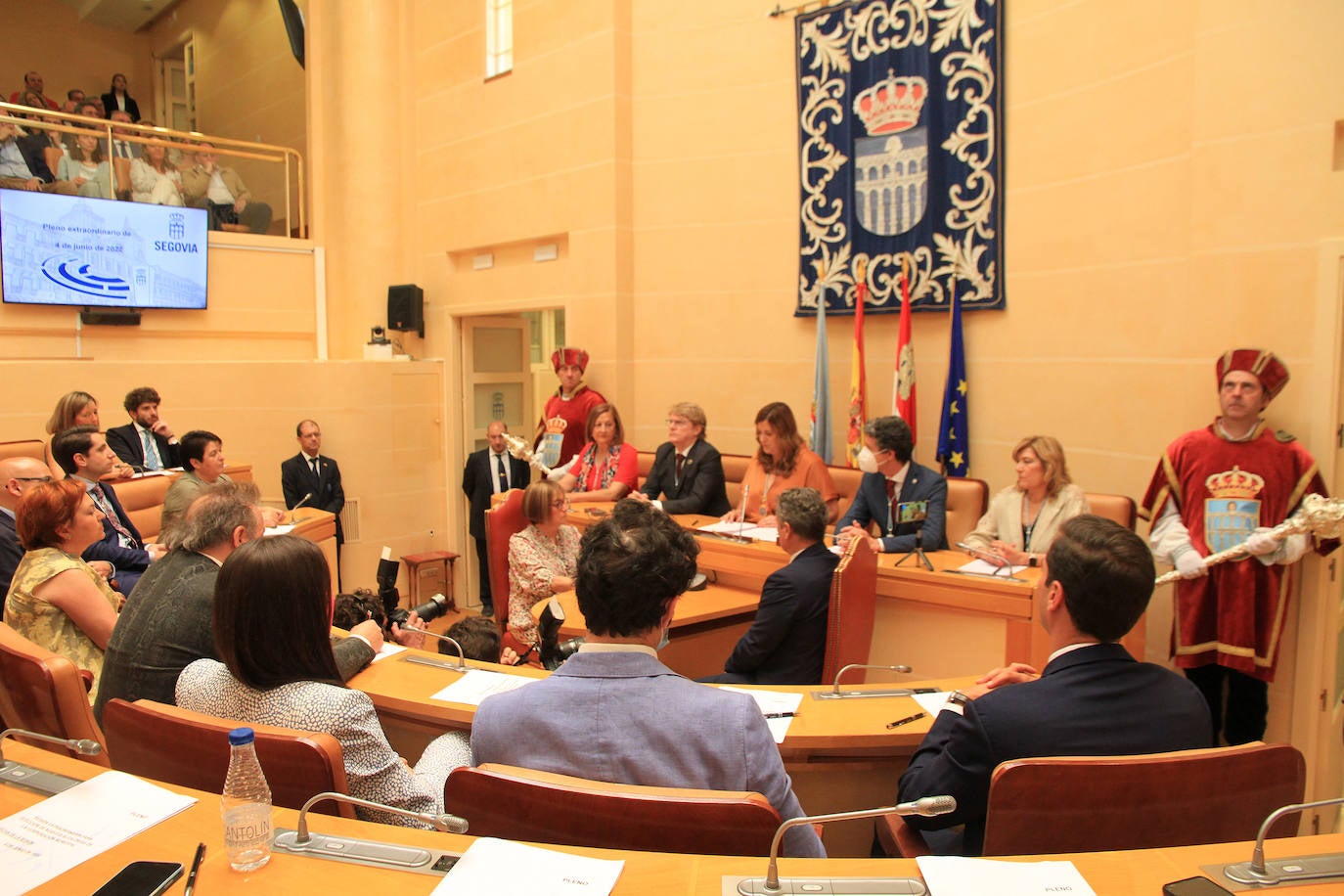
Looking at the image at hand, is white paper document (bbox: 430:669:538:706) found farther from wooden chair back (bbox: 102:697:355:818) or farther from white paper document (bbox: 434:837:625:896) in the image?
white paper document (bbox: 434:837:625:896)

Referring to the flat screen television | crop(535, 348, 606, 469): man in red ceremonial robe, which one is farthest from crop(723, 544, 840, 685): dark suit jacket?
the flat screen television

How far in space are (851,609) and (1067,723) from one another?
1548 millimetres

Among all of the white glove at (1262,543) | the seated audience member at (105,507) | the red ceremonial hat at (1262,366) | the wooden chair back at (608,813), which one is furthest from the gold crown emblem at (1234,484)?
the seated audience member at (105,507)

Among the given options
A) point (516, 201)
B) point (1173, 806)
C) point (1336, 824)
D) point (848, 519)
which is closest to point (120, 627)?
point (1173, 806)

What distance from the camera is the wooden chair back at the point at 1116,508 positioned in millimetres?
4039

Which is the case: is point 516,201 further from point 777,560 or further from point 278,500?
point 777,560

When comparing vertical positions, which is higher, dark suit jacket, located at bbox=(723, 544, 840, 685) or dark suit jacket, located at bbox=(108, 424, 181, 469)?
dark suit jacket, located at bbox=(108, 424, 181, 469)

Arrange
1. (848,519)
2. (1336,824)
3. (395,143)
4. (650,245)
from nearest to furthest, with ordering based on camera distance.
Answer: (1336,824)
(848,519)
(650,245)
(395,143)

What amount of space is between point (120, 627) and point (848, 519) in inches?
127

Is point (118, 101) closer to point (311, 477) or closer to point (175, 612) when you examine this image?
point (311, 477)

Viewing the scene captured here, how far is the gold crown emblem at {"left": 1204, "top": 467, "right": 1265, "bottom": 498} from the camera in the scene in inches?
141

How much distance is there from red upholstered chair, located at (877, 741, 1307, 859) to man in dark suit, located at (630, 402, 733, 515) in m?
3.79

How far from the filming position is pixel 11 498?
3721 mm

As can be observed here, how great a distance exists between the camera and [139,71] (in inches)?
453
